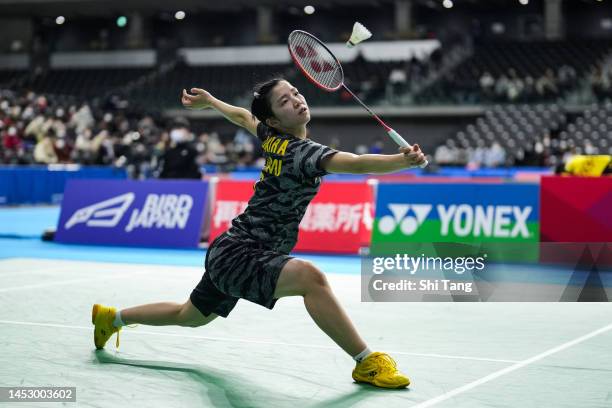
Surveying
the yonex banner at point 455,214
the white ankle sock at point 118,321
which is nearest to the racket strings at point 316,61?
the white ankle sock at point 118,321

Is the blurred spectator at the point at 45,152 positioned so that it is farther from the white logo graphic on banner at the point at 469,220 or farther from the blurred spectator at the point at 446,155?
the white logo graphic on banner at the point at 469,220

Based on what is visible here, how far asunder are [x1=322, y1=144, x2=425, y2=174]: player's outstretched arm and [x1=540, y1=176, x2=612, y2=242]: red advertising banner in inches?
237

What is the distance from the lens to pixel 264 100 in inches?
169

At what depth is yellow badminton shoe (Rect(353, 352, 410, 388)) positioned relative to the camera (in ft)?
13.3

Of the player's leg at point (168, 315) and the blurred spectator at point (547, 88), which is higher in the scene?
the blurred spectator at point (547, 88)

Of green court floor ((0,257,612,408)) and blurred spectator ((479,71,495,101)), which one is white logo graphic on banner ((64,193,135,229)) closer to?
green court floor ((0,257,612,408))

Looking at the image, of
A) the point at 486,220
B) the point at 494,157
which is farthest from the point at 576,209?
the point at 494,157

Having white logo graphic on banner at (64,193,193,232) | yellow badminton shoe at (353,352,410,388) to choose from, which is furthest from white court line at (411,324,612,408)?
white logo graphic on banner at (64,193,193,232)

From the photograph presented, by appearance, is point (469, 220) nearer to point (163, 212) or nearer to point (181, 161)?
point (163, 212)

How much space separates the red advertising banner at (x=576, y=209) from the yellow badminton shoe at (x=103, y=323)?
5829mm

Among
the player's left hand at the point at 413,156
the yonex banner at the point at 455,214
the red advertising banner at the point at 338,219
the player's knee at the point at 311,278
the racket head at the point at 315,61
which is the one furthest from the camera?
the red advertising banner at the point at 338,219

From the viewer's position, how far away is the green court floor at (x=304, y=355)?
12.9 ft

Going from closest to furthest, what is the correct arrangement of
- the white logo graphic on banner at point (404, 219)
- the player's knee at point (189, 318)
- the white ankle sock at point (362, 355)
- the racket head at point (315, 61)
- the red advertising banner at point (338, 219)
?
the white ankle sock at point (362, 355) < the player's knee at point (189, 318) < the racket head at point (315, 61) < the white logo graphic on banner at point (404, 219) < the red advertising banner at point (338, 219)

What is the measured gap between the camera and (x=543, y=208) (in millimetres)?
9547
